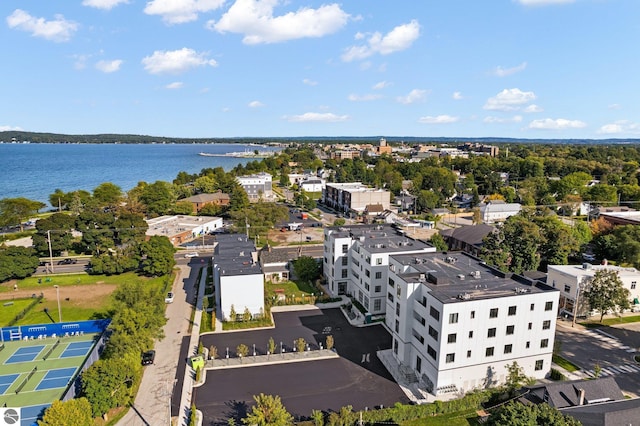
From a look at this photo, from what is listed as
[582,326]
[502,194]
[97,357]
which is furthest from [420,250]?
[502,194]

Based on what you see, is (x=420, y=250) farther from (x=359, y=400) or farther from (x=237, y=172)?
(x=237, y=172)

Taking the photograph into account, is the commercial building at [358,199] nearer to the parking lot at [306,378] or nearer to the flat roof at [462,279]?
the flat roof at [462,279]

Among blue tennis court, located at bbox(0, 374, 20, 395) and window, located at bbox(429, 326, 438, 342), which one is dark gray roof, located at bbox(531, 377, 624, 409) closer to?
window, located at bbox(429, 326, 438, 342)

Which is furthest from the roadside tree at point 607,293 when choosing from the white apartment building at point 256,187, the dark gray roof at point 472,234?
the white apartment building at point 256,187

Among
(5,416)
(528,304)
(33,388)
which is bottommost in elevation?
(33,388)

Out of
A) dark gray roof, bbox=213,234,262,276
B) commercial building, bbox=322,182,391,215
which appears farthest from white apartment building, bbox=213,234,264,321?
commercial building, bbox=322,182,391,215

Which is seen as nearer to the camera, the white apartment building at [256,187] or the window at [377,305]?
the window at [377,305]

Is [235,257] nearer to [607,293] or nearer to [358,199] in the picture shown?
[607,293]
